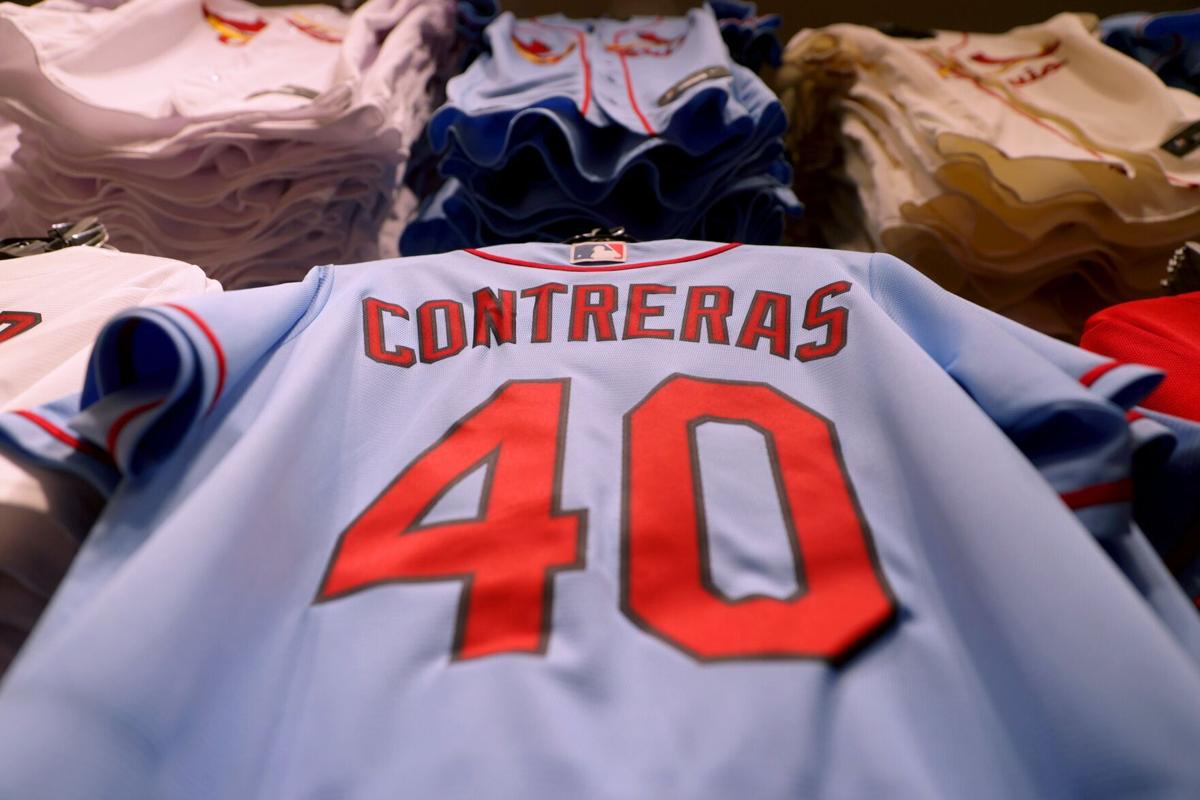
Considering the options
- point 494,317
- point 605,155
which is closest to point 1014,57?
point 605,155

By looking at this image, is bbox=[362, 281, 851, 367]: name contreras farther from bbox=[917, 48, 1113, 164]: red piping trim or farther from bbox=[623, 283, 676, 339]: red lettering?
bbox=[917, 48, 1113, 164]: red piping trim

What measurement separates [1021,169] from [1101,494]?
436 mm

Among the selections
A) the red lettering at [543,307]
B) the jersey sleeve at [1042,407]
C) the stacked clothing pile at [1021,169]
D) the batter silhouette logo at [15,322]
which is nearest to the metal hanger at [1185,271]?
the stacked clothing pile at [1021,169]

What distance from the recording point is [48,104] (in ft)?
2.16

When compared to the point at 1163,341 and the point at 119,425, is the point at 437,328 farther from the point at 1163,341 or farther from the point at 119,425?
the point at 1163,341

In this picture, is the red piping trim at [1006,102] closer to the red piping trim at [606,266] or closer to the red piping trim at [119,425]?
the red piping trim at [606,266]

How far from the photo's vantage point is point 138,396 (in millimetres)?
357

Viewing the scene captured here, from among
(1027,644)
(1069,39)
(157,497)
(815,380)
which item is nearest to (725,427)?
(815,380)

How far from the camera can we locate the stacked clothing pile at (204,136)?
0.66m

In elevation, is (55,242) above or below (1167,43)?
below

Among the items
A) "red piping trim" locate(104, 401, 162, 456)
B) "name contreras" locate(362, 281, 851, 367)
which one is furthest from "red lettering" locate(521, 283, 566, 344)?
"red piping trim" locate(104, 401, 162, 456)

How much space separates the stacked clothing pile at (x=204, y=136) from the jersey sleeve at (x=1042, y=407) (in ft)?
1.78

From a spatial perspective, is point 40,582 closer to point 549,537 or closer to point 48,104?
point 549,537

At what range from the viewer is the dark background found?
109 cm
